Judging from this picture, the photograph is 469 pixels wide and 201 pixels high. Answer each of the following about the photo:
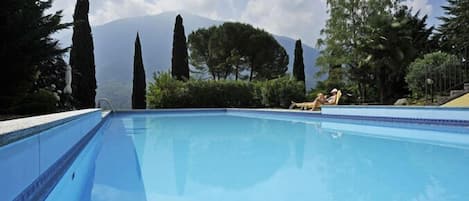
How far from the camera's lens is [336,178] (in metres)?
4.01

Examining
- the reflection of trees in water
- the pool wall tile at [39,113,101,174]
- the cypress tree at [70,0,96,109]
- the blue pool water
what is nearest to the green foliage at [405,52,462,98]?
the blue pool water

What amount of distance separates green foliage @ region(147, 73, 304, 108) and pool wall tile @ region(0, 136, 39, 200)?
15.7 m

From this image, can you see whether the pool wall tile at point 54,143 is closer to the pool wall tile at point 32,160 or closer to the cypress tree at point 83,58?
the pool wall tile at point 32,160

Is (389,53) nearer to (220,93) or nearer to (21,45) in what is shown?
(220,93)

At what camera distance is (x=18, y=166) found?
7.14 feet

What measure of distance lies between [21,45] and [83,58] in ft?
32.4

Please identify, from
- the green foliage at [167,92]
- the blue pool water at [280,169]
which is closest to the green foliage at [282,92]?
the green foliage at [167,92]

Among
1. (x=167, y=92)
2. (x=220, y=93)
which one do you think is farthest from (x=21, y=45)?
(x=220, y=93)

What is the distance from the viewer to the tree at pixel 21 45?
8945 millimetres

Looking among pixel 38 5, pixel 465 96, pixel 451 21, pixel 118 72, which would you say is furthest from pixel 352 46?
pixel 118 72

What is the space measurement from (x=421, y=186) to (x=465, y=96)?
9.23 meters

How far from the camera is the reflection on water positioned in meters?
3.40

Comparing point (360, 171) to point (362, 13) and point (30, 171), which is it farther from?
point (362, 13)

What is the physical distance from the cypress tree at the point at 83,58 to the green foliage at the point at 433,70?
1365 centimetres
